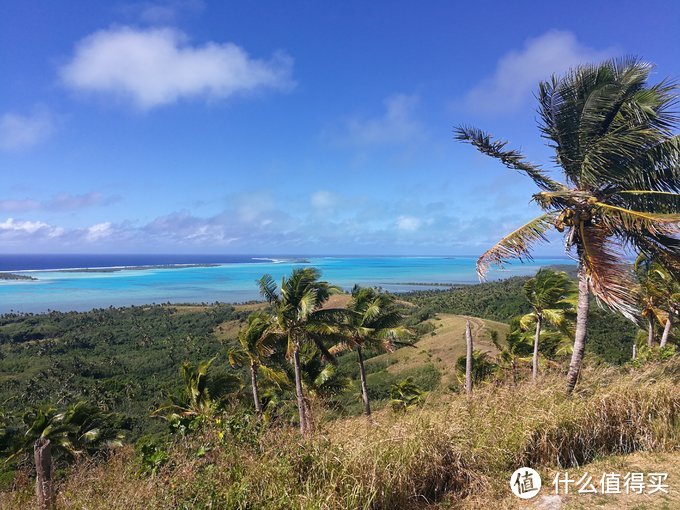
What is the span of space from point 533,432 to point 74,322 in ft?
350

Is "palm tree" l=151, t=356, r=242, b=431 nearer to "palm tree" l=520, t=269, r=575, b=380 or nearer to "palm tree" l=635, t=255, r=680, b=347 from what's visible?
"palm tree" l=520, t=269, r=575, b=380

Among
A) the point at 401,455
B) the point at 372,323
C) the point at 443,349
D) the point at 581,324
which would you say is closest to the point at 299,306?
the point at 372,323

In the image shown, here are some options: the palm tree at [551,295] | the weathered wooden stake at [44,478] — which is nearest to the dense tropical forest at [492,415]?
the weathered wooden stake at [44,478]

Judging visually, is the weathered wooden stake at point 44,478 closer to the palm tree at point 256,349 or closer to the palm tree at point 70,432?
the palm tree at point 256,349

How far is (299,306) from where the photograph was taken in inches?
557

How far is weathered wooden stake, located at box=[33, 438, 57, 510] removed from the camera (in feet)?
14.3

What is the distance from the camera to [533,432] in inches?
211

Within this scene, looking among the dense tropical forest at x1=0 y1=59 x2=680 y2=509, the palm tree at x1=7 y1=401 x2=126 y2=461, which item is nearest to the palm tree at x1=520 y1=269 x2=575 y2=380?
the dense tropical forest at x1=0 y1=59 x2=680 y2=509

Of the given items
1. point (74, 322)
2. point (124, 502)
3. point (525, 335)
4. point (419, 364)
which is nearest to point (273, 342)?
point (124, 502)

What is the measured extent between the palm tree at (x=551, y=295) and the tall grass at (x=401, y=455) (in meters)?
12.3

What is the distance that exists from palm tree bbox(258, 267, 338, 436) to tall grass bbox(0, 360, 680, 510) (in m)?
8.07

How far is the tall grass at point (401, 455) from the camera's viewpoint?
13.9 feet

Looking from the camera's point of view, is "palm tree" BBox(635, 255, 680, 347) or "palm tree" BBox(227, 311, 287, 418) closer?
"palm tree" BBox(227, 311, 287, 418)

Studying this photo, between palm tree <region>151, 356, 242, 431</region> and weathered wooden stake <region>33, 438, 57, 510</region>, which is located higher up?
weathered wooden stake <region>33, 438, 57, 510</region>
